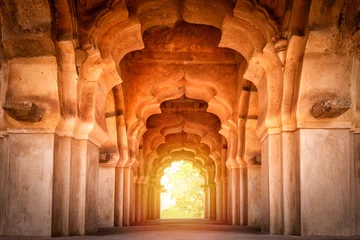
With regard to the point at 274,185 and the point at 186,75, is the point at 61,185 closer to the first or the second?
the point at 274,185

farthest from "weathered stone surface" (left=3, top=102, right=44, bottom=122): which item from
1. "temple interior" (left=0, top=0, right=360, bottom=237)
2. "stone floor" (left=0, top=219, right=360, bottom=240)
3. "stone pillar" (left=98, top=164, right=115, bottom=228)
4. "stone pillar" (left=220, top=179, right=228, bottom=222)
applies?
"stone pillar" (left=220, top=179, right=228, bottom=222)

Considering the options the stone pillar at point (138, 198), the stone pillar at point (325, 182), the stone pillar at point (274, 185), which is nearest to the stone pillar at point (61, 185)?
the stone pillar at point (274, 185)

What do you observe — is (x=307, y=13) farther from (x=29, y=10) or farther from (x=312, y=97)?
(x=29, y=10)

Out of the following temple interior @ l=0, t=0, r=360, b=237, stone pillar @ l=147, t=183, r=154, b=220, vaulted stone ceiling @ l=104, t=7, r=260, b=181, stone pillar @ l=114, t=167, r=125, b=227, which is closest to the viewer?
temple interior @ l=0, t=0, r=360, b=237

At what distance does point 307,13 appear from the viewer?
819 cm

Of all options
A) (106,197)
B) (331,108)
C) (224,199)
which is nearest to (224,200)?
(224,199)

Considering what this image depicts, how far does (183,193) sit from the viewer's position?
54.7 meters

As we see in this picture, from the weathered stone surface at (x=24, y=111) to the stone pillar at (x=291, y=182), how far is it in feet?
12.7

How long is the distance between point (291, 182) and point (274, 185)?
0.59 meters

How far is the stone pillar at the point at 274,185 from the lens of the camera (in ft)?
29.7

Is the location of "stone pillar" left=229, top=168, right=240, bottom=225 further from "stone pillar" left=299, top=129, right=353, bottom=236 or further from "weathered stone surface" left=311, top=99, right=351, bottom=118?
"weathered stone surface" left=311, top=99, right=351, bottom=118

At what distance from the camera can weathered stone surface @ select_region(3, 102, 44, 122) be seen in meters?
7.55

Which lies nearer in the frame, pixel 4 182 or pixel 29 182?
pixel 29 182

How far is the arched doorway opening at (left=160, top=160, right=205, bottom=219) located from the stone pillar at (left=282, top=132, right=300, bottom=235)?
4368 cm
